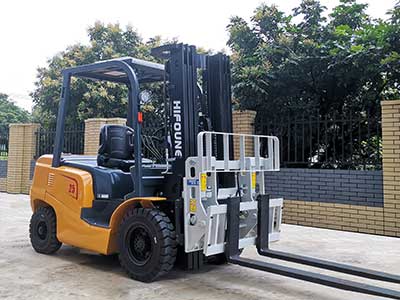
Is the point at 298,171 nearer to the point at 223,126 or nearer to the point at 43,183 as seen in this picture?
the point at 223,126

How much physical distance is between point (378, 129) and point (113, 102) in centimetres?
912

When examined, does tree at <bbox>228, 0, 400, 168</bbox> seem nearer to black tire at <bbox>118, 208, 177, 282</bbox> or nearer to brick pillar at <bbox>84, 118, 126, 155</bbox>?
brick pillar at <bbox>84, 118, 126, 155</bbox>

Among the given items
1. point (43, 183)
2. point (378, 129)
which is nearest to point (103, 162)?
point (43, 183)

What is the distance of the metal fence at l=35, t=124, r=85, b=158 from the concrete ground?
595 cm

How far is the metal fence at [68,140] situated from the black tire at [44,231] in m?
6.60

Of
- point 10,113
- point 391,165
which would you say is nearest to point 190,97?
point 391,165

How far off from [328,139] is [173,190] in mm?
4679

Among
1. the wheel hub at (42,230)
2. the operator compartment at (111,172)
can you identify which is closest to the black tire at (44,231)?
the wheel hub at (42,230)

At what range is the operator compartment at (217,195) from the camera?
4.14 metres

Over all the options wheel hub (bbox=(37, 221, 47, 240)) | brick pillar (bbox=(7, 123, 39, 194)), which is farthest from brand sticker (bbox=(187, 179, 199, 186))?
brick pillar (bbox=(7, 123, 39, 194))

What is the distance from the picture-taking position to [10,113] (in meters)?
40.5

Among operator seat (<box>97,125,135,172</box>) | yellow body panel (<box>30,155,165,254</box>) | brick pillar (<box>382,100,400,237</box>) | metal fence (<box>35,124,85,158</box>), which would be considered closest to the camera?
yellow body panel (<box>30,155,165,254</box>)

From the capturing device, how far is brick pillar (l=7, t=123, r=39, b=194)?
44.4ft

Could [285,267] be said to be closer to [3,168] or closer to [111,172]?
[111,172]
